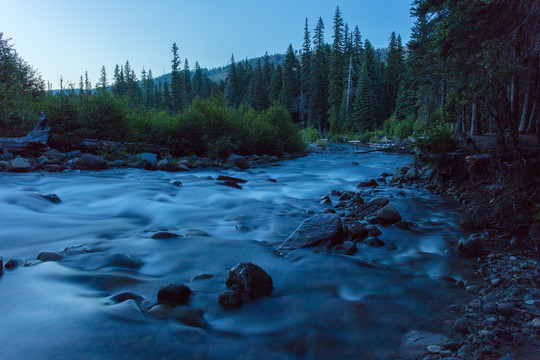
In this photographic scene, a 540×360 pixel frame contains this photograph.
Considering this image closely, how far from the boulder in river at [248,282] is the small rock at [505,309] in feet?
7.54

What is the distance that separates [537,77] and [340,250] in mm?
6967

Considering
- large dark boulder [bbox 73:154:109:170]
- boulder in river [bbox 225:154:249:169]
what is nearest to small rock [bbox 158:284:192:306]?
large dark boulder [bbox 73:154:109:170]

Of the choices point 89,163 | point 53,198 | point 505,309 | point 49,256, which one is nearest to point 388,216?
point 505,309

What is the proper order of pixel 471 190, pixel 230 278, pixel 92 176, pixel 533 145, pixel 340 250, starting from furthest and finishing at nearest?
pixel 92 176 < pixel 471 190 < pixel 533 145 < pixel 340 250 < pixel 230 278

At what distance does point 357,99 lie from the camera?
5131cm

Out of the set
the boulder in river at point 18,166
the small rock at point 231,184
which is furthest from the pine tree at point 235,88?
the small rock at point 231,184

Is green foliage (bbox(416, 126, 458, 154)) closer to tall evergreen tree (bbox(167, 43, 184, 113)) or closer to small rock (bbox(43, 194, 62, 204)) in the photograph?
small rock (bbox(43, 194, 62, 204))

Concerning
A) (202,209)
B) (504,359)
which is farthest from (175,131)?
(504,359)

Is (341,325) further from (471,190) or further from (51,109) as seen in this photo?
(51,109)

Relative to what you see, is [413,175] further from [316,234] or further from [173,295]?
[173,295]

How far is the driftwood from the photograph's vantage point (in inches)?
520

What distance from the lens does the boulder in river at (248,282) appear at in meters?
3.52

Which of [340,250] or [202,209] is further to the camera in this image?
[202,209]

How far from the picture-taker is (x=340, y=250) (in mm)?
5023
